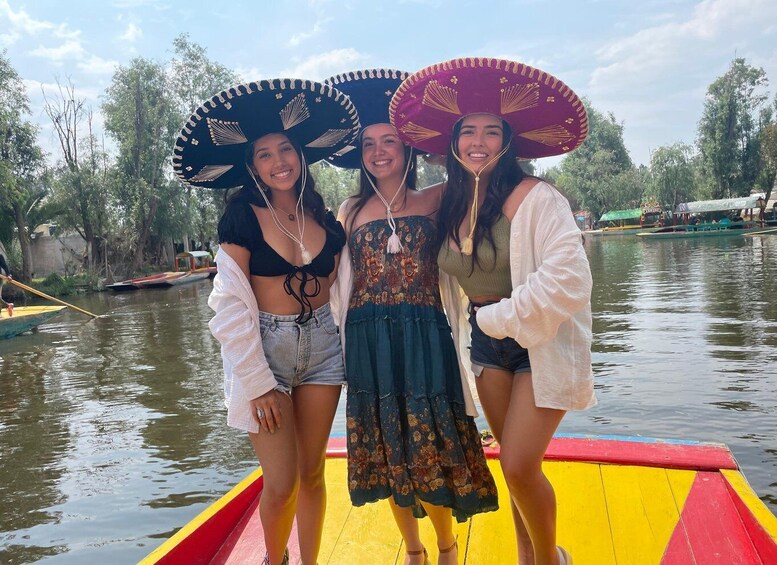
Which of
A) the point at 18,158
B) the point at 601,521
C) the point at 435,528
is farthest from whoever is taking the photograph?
the point at 18,158

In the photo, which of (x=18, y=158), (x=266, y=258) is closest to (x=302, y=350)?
(x=266, y=258)

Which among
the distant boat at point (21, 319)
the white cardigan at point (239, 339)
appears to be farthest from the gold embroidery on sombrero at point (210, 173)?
the distant boat at point (21, 319)

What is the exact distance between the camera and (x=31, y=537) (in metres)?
4.74

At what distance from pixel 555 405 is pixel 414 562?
0.92 metres

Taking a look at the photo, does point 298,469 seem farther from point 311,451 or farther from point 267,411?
point 267,411

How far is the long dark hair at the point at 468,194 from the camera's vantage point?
2.19m

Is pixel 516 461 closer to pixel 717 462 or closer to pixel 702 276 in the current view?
pixel 717 462

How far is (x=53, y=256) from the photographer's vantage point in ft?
96.4

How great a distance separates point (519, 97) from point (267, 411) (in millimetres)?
1423

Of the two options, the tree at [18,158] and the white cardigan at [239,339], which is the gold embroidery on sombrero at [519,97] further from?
the tree at [18,158]

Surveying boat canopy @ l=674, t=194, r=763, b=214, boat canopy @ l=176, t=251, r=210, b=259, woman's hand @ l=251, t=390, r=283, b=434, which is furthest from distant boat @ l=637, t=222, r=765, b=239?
woman's hand @ l=251, t=390, r=283, b=434

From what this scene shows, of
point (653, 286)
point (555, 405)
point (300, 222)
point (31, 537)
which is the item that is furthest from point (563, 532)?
point (653, 286)

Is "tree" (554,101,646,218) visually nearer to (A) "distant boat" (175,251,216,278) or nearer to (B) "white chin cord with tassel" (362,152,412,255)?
(A) "distant boat" (175,251,216,278)

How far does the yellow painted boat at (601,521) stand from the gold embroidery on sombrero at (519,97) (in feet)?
5.66
